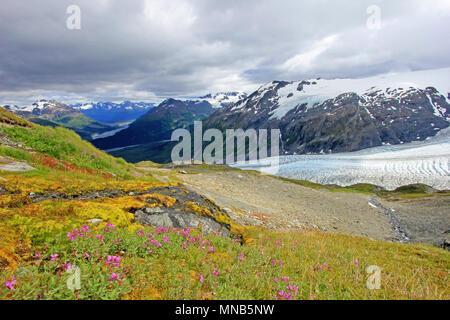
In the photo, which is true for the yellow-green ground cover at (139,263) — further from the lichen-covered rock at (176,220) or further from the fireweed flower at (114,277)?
the lichen-covered rock at (176,220)

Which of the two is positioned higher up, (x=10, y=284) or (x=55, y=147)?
(x=55, y=147)

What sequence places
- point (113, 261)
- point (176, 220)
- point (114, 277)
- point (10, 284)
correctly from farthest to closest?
point (176, 220)
point (113, 261)
point (114, 277)
point (10, 284)

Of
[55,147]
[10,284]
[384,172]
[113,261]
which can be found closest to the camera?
[10,284]

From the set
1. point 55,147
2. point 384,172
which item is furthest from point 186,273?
point 384,172

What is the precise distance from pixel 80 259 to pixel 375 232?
2949 cm

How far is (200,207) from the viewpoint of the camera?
1088cm

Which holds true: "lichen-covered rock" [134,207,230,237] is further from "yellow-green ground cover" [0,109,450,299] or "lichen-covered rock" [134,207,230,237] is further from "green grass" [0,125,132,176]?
"green grass" [0,125,132,176]

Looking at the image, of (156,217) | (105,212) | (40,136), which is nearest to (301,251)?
(156,217)

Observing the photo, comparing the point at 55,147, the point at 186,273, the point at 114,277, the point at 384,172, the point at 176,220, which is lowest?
the point at 384,172

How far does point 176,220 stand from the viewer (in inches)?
356

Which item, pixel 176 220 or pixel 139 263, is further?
pixel 176 220

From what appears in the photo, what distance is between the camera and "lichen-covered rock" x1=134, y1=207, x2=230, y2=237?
8.48 metres

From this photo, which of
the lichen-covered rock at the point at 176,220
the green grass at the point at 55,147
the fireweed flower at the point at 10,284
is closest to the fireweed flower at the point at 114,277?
the fireweed flower at the point at 10,284

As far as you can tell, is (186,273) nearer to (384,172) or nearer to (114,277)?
(114,277)
